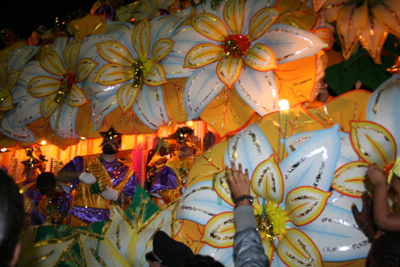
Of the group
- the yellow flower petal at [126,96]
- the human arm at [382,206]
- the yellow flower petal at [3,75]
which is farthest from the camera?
the yellow flower petal at [3,75]

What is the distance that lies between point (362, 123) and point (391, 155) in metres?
0.14

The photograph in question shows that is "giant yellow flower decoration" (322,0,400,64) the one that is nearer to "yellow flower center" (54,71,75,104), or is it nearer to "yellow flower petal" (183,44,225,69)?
"yellow flower petal" (183,44,225,69)

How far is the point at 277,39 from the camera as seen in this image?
1.41 metres

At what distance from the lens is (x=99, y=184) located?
1982 millimetres

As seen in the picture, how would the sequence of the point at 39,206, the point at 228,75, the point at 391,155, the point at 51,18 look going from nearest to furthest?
the point at 391,155, the point at 228,75, the point at 39,206, the point at 51,18

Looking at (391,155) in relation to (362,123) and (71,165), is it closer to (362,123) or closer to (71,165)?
(362,123)

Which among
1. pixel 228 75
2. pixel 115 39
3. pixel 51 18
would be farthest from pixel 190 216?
pixel 51 18

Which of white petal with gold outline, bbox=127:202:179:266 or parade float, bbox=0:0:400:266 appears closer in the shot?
parade float, bbox=0:0:400:266

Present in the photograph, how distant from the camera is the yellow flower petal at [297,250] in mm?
1194

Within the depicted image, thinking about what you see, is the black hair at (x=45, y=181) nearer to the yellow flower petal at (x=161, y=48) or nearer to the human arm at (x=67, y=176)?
the human arm at (x=67, y=176)

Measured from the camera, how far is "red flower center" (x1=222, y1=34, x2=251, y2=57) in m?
1.50

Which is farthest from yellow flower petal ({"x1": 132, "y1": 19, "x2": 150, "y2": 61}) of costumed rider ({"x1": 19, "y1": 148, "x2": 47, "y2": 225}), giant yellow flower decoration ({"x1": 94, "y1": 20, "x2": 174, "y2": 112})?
costumed rider ({"x1": 19, "y1": 148, "x2": 47, "y2": 225})

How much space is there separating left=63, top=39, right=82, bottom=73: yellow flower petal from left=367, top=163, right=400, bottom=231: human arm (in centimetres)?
166

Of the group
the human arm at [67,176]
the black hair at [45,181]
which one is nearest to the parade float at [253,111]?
the human arm at [67,176]
